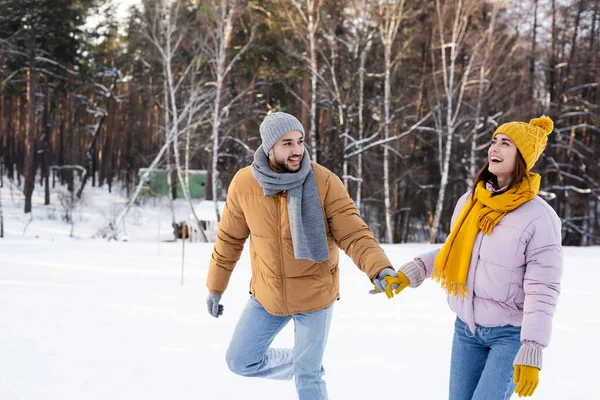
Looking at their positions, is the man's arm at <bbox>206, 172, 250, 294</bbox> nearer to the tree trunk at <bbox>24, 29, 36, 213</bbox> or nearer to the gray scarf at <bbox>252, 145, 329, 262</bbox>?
the gray scarf at <bbox>252, 145, 329, 262</bbox>

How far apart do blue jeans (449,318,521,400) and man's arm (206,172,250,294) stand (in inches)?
48.6

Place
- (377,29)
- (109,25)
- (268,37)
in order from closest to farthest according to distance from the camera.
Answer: (377,29)
(268,37)
(109,25)

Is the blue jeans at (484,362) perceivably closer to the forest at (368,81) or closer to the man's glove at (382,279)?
the man's glove at (382,279)

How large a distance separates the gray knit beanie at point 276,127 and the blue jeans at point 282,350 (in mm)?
862

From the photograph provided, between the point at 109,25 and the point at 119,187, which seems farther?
the point at 119,187

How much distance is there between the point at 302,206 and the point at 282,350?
93cm

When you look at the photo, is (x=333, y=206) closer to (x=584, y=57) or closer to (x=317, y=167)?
(x=317, y=167)

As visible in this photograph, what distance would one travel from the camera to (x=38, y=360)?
3955mm

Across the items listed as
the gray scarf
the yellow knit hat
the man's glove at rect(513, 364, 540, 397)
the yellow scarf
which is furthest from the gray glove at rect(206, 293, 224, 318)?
the yellow knit hat

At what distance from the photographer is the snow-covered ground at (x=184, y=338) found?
359 cm

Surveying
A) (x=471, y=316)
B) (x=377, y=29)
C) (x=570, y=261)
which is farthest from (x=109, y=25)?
(x=471, y=316)

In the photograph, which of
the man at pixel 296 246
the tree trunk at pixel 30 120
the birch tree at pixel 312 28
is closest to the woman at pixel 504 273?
the man at pixel 296 246

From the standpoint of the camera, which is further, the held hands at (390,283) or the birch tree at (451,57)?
the birch tree at (451,57)

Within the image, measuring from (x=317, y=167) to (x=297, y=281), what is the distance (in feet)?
1.98
